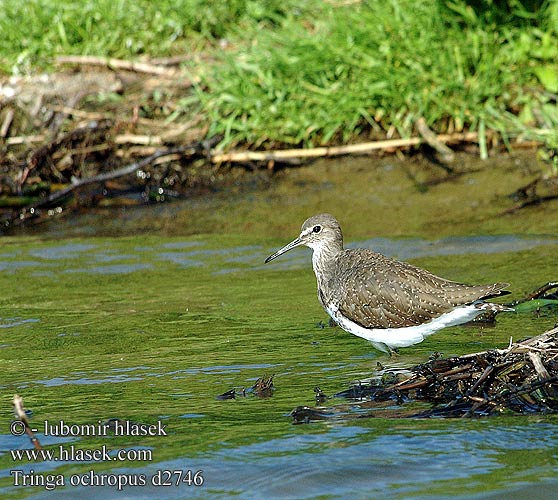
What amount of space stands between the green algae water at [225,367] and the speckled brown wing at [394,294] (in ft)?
0.97

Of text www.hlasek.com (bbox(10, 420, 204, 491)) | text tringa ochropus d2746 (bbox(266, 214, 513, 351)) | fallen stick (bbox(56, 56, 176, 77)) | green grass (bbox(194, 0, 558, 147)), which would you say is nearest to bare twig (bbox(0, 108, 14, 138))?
fallen stick (bbox(56, 56, 176, 77))

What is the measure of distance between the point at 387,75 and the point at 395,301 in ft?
13.4

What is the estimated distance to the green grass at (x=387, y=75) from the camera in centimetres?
1016

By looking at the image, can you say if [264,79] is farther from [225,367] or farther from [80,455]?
[80,455]

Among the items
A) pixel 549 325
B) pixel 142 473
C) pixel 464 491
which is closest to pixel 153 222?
pixel 549 325

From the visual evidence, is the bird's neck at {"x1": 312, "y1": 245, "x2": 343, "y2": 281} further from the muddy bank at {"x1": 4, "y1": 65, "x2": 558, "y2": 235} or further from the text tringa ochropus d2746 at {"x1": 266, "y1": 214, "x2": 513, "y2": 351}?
the muddy bank at {"x1": 4, "y1": 65, "x2": 558, "y2": 235}

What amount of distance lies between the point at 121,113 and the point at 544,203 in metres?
4.57

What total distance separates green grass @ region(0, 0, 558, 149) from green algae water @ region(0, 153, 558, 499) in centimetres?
68

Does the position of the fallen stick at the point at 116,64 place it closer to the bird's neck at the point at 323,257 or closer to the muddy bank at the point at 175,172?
the muddy bank at the point at 175,172

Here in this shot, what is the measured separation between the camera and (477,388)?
5.48 meters

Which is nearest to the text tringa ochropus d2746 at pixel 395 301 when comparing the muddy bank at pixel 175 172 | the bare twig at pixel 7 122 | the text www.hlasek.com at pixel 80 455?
the text www.hlasek.com at pixel 80 455

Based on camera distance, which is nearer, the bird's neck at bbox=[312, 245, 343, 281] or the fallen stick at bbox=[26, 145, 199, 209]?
the bird's neck at bbox=[312, 245, 343, 281]

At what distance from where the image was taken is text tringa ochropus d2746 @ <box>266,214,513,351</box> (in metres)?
6.44

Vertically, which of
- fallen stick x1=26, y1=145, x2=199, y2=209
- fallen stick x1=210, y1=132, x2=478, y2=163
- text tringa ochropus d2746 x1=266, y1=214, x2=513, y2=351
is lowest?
text tringa ochropus d2746 x1=266, y1=214, x2=513, y2=351
